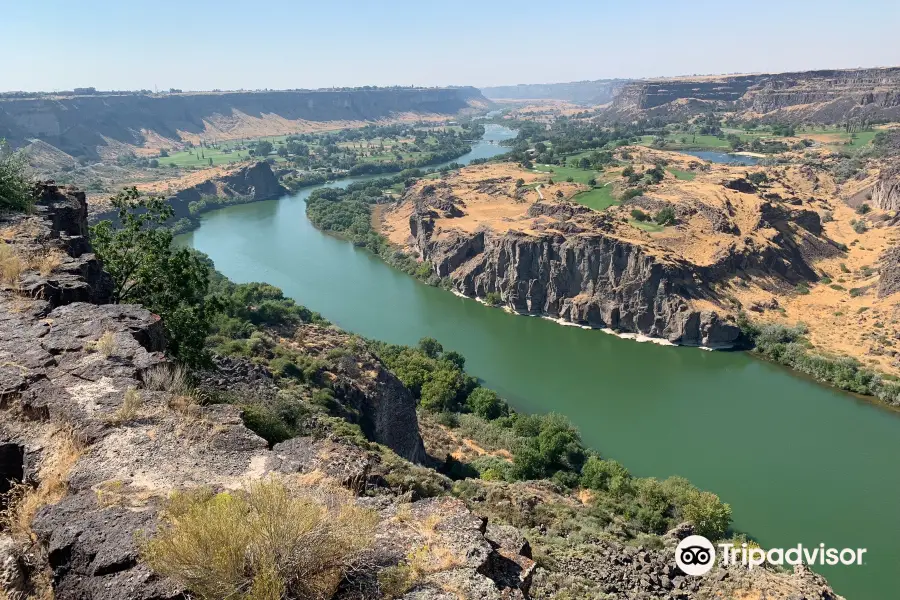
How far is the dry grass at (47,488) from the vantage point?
609 cm

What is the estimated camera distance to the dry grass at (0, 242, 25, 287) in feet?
35.8

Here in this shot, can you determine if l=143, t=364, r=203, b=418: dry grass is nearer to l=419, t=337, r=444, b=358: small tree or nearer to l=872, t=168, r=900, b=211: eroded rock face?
l=419, t=337, r=444, b=358: small tree

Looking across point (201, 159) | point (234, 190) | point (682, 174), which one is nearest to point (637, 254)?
point (682, 174)

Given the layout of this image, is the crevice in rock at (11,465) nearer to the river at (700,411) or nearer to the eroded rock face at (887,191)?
the river at (700,411)

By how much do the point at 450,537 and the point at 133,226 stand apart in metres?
12.5

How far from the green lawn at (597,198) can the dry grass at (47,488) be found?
55497 mm

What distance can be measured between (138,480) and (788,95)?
160304 mm

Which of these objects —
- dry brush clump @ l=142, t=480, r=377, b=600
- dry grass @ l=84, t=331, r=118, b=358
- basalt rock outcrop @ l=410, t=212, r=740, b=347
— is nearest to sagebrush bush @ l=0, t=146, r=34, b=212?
dry grass @ l=84, t=331, r=118, b=358

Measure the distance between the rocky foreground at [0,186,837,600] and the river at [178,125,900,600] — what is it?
1402 centimetres

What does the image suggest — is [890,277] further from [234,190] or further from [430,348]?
[234,190]

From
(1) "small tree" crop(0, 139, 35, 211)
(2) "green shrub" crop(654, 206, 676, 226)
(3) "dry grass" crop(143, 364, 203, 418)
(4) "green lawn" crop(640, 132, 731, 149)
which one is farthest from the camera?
(4) "green lawn" crop(640, 132, 731, 149)

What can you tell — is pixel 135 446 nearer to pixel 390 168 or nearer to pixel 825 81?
pixel 390 168

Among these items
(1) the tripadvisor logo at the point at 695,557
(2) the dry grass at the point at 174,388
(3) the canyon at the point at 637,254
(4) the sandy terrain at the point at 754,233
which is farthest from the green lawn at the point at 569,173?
(2) the dry grass at the point at 174,388

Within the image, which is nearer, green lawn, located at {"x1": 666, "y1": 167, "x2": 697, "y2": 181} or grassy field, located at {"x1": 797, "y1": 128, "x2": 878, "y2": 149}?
green lawn, located at {"x1": 666, "y1": 167, "x2": 697, "y2": 181}
